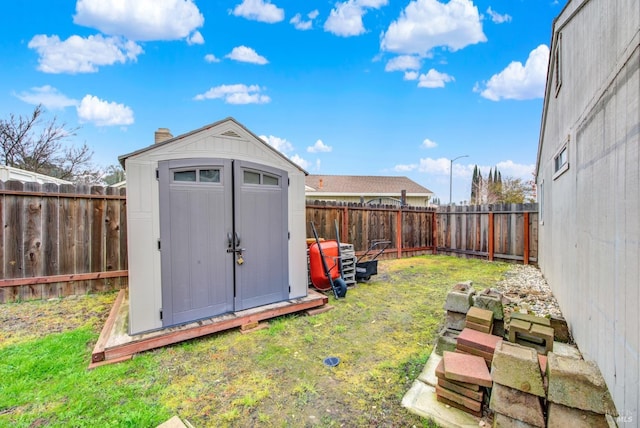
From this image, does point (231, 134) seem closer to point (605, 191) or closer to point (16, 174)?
point (605, 191)

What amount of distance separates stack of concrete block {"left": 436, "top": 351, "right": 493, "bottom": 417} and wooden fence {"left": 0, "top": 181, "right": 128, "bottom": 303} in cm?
534

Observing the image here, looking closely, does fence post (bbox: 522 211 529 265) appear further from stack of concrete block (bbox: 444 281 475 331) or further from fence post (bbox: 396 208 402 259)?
stack of concrete block (bbox: 444 281 475 331)

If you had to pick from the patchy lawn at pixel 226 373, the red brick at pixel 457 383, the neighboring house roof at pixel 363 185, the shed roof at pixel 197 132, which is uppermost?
the neighboring house roof at pixel 363 185

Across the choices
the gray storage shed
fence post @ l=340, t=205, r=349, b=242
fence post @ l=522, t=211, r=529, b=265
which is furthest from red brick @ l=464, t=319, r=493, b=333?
fence post @ l=522, t=211, r=529, b=265

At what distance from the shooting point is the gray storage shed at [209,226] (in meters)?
2.98

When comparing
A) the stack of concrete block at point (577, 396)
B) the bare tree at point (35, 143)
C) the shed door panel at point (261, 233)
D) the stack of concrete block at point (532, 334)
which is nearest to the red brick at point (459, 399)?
the stack of concrete block at point (577, 396)

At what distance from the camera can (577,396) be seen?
1507 mm

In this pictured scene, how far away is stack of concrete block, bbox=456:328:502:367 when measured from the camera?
7.06 feet

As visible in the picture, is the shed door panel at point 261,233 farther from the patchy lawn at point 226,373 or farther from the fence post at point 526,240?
the fence post at point 526,240

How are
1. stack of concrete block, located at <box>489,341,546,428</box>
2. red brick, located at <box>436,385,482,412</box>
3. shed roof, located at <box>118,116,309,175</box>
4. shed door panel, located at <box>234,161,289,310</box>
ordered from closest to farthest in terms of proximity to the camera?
stack of concrete block, located at <box>489,341,546,428</box> → red brick, located at <box>436,385,482,412</box> → shed roof, located at <box>118,116,309,175</box> → shed door panel, located at <box>234,161,289,310</box>

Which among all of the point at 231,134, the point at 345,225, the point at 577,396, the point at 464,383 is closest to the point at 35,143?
the point at 231,134

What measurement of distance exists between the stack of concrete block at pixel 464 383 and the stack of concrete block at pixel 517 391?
15 centimetres

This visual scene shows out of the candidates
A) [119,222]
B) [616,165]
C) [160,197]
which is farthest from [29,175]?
[616,165]

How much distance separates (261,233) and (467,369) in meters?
2.78
